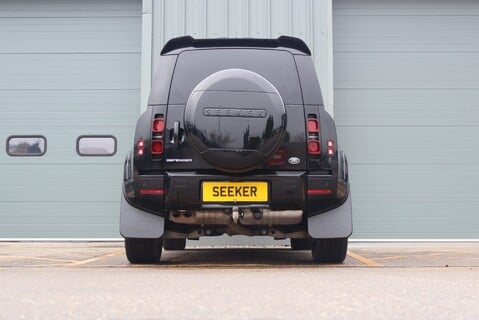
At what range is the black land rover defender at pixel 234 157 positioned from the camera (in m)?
4.72

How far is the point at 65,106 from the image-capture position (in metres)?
10.4

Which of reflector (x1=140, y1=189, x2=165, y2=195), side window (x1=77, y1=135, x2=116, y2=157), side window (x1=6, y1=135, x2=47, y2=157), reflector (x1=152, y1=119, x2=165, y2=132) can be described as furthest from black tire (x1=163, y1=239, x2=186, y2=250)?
side window (x1=6, y1=135, x2=47, y2=157)

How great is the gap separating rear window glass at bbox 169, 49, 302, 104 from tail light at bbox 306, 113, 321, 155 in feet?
0.56

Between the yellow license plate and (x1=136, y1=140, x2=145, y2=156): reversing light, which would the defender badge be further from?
(x1=136, y1=140, x2=145, y2=156): reversing light

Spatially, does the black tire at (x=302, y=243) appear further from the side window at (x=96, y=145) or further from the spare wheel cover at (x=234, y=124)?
the side window at (x=96, y=145)

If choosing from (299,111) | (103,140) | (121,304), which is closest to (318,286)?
(121,304)

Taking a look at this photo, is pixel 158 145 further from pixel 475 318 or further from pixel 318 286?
pixel 475 318

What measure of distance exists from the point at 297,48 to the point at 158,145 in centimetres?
152

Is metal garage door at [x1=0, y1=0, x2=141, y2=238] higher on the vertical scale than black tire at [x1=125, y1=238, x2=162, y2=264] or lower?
higher

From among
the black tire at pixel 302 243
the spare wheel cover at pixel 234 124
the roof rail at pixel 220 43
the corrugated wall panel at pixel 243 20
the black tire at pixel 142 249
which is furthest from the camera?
the corrugated wall panel at pixel 243 20

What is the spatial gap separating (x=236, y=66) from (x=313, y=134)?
34.1 inches

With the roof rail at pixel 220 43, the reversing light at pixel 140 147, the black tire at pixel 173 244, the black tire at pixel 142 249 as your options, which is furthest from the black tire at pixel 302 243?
the reversing light at pixel 140 147

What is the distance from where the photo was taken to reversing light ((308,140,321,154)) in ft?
16.3

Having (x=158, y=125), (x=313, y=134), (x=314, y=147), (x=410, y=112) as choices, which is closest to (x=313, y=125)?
(x=313, y=134)
